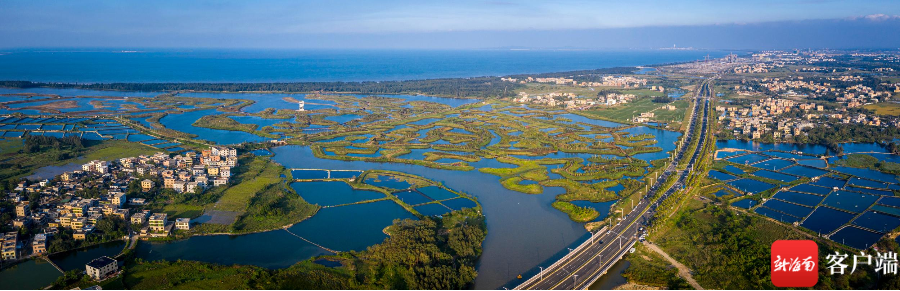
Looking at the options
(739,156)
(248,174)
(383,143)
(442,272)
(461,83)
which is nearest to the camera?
(442,272)

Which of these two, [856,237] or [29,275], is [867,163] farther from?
[29,275]

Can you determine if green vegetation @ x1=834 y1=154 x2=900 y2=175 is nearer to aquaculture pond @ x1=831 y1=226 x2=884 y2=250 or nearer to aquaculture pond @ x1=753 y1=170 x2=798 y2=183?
aquaculture pond @ x1=753 y1=170 x2=798 y2=183

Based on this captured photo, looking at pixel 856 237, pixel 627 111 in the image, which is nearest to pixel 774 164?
pixel 856 237

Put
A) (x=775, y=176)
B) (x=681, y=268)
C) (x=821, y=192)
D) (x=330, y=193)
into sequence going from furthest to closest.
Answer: (x=775, y=176)
(x=821, y=192)
(x=330, y=193)
(x=681, y=268)

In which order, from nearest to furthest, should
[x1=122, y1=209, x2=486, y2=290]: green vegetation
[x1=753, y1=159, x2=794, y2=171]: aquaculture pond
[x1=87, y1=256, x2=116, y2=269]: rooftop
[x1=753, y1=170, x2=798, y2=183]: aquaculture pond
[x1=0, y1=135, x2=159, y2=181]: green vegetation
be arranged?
[x1=122, y1=209, x2=486, y2=290]: green vegetation < [x1=87, y1=256, x2=116, y2=269]: rooftop < [x1=753, y1=170, x2=798, y2=183]: aquaculture pond < [x1=0, y1=135, x2=159, y2=181]: green vegetation < [x1=753, y1=159, x2=794, y2=171]: aquaculture pond

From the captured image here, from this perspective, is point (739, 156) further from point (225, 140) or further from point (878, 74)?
point (878, 74)

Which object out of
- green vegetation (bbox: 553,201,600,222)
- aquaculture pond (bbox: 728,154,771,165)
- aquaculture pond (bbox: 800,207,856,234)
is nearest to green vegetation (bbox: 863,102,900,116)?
aquaculture pond (bbox: 728,154,771,165)

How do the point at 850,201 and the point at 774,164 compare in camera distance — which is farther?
the point at 774,164

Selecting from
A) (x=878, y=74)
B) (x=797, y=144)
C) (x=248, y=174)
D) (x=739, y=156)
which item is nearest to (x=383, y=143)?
(x=248, y=174)
